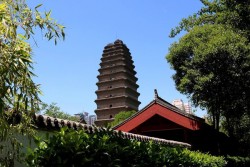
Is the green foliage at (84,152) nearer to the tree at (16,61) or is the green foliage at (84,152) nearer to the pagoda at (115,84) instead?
the tree at (16,61)

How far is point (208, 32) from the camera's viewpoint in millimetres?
17703

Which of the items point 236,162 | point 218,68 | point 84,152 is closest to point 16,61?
point 84,152

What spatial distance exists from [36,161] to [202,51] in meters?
14.2

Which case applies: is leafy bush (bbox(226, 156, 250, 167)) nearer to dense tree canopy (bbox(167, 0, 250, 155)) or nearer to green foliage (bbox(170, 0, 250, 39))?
dense tree canopy (bbox(167, 0, 250, 155))

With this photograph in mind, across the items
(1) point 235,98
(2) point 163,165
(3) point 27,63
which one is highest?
(1) point 235,98

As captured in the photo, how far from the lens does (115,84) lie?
217 feet

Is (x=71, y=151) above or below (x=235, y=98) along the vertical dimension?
below

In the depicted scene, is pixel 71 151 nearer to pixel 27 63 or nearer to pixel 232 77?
pixel 27 63

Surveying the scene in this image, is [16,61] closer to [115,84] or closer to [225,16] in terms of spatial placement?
[225,16]

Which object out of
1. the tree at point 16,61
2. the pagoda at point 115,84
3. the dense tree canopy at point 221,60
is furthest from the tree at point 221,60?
the pagoda at point 115,84

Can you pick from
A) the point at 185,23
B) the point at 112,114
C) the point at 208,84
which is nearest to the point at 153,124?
the point at 208,84

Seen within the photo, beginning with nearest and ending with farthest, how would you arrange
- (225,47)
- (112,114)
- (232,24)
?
(225,47) → (232,24) → (112,114)

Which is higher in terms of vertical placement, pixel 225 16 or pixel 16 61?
pixel 225 16

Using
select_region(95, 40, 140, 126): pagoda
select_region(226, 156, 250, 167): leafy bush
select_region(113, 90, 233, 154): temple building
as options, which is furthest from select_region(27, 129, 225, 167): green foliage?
select_region(95, 40, 140, 126): pagoda
